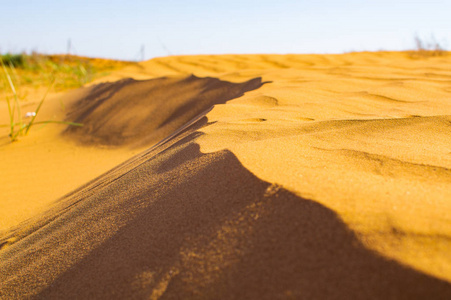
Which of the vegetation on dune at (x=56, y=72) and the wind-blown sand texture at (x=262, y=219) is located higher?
the wind-blown sand texture at (x=262, y=219)

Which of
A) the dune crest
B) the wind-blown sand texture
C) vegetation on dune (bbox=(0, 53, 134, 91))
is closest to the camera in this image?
the wind-blown sand texture

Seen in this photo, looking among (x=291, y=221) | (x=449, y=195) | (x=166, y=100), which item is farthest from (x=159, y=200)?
(x=166, y=100)

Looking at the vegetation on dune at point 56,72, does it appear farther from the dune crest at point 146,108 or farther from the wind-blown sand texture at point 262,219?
the wind-blown sand texture at point 262,219

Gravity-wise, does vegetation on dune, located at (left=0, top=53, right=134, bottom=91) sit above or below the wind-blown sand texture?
below

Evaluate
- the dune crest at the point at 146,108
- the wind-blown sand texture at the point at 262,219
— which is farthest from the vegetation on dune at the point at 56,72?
the wind-blown sand texture at the point at 262,219

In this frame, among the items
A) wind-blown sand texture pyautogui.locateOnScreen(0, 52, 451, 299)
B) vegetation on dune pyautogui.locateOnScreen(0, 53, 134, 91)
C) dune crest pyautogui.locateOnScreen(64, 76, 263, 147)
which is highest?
wind-blown sand texture pyautogui.locateOnScreen(0, 52, 451, 299)

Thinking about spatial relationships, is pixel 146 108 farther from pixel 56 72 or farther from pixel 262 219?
pixel 56 72

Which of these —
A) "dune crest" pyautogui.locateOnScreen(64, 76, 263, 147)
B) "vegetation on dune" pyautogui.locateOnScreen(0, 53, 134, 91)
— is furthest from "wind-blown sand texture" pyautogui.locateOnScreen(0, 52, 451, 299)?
"vegetation on dune" pyautogui.locateOnScreen(0, 53, 134, 91)

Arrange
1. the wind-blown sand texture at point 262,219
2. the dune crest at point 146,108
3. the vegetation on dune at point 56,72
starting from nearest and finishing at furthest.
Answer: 1. the wind-blown sand texture at point 262,219
2. the dune crest at point 146,108
3. the vegetation on dune at point 56,72

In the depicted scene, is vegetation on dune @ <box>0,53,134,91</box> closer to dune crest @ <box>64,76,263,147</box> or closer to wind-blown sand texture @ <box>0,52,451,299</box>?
dune crest @ <box>64,76,263,147</box>

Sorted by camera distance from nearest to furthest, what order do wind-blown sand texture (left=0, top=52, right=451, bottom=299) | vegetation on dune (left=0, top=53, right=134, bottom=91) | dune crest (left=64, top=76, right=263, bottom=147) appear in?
wind-blown sand texture (left=0, top=52, right=451, bottom=299) < dune crest (left=64, top=76, right=263, bottom=147) < vegetation on dune (left=0, top=53, right=134, bottom=91)

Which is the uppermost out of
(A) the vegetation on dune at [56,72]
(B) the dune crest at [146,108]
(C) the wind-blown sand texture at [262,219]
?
(C) the wind-blown sand texture at [262,219]

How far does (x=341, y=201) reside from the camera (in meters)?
0.76

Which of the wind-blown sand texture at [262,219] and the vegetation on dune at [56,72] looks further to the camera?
the vegetation on dune at [56,72]
